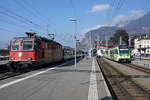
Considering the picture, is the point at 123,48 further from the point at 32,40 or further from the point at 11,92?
the point at 11,92

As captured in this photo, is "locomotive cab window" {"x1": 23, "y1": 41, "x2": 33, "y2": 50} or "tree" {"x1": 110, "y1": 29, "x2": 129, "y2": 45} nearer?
"locomotive cab window" {"x1": 23, "y1": 41, "x2": 33, "y2": 50}

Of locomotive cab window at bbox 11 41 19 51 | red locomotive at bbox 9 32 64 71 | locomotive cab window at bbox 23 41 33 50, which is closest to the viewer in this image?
red locomotive at bbox 9 32 64 71

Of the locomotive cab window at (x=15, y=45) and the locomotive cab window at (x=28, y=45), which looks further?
the locomotive cab window at (x=15, y=45)

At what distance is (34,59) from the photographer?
1584 cm

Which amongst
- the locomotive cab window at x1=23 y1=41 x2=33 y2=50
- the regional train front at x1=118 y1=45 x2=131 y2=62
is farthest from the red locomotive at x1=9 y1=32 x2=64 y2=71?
the regional train front at x1=118 y1=45 x2=131 y2=62

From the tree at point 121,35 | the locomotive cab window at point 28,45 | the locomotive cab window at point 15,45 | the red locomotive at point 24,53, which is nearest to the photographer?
the red locomotive at point 24,53

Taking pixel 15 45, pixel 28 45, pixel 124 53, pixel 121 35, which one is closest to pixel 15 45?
pixel 15 45

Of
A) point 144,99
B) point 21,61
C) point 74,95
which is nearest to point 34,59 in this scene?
point 21,61

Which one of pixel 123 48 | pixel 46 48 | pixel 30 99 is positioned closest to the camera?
pixel 30 99

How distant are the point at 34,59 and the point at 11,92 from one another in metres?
8.52

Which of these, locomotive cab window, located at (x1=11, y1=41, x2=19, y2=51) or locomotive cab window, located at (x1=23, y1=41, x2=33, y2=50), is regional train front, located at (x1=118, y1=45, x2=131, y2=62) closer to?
locomotive cab window, located at (x1=23, y1=41, x2=33, y2=50)

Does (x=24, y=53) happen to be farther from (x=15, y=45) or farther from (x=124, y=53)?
(x=124, y=53)

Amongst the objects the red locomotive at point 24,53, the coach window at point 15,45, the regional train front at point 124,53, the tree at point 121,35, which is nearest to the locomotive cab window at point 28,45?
the red locomotive at point 24,53

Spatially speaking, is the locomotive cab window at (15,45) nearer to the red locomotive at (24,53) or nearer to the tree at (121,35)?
the red locomotive at (24,53)
